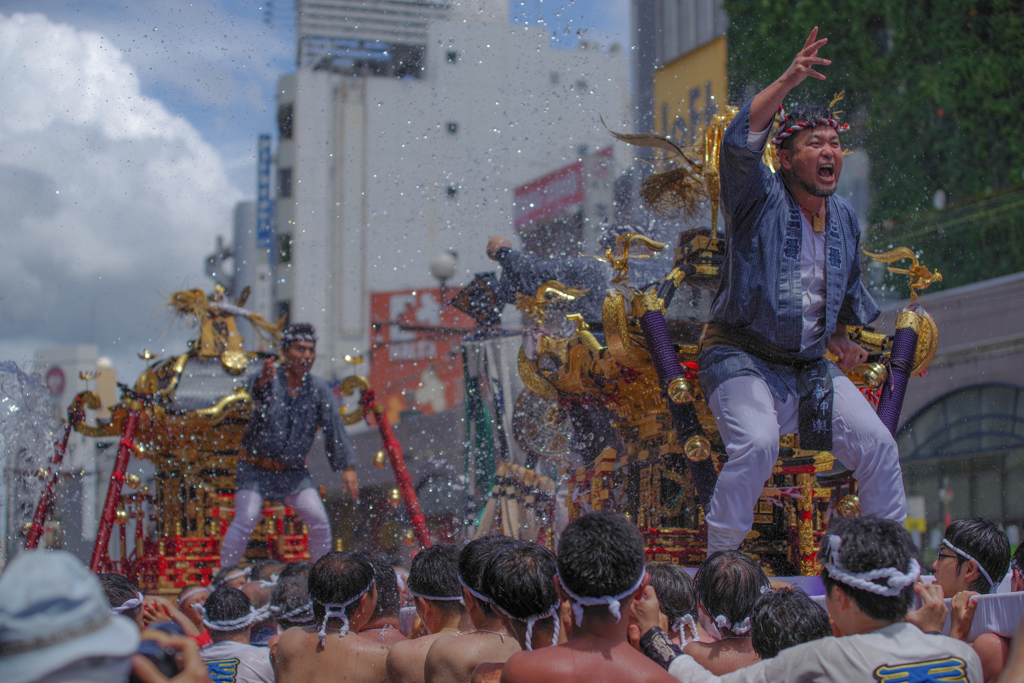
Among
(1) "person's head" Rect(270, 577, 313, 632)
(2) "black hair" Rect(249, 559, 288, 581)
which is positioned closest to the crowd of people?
(1) "person's head" Rect(270, 577, 313, 632)

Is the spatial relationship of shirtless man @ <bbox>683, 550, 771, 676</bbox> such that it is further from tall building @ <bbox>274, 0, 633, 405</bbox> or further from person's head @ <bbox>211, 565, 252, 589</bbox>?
tall building @ <bbox>274, 0, 633, 405</bbox>

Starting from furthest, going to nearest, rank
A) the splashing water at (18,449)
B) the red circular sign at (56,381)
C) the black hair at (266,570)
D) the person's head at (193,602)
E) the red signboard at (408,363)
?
the red circular sign at (56,381) < the red signboard at (408,363) < the splashing water at (18,449) < the black hair at (266,570) < the person's head at (193,602)

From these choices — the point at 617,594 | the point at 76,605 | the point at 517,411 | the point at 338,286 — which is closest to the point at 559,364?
the point at 517,411

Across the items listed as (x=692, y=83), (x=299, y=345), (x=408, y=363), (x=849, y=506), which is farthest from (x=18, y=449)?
(x=408, y=363)

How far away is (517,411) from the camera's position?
5.65m

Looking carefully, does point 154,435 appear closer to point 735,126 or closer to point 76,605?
point 735,126

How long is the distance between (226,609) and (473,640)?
124 cm

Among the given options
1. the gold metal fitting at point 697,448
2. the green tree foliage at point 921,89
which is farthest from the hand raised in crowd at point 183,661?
the green tree foliage at point 921,89

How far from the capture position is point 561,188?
13.8 m

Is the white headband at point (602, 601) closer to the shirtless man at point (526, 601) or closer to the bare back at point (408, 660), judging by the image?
the shirtless man at point (526, 601)

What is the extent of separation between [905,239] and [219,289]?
9.63m

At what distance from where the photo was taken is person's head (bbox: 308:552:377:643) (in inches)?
111

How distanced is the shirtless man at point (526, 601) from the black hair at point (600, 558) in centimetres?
29

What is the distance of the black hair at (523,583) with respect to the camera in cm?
218
